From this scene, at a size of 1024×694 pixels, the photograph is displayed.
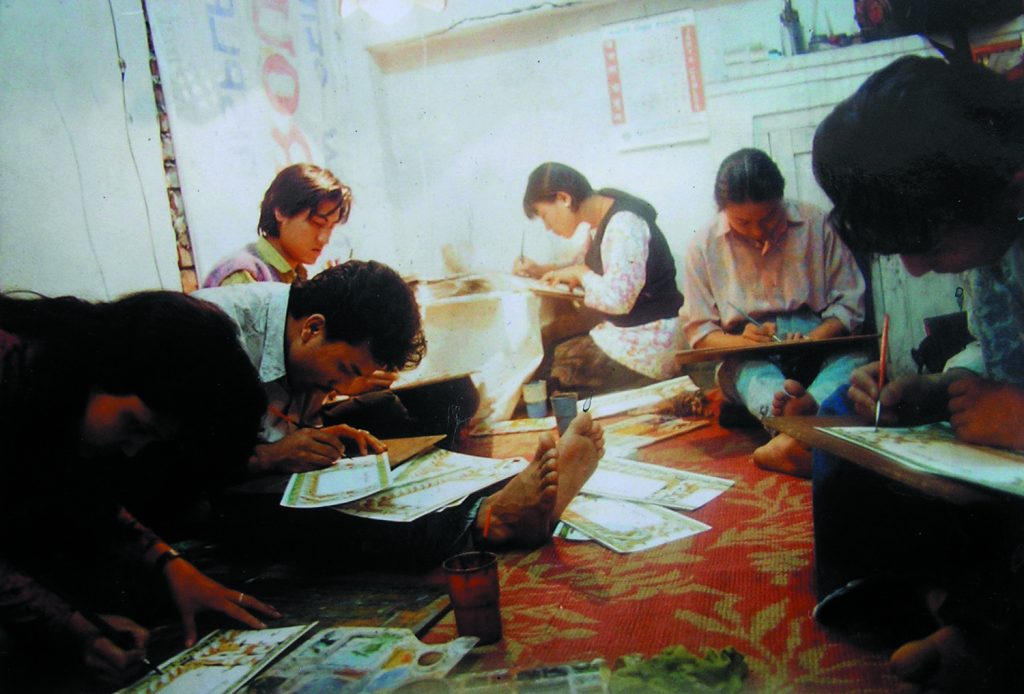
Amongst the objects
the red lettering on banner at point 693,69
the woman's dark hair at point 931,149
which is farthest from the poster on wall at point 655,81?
the woman's dark hair at point 931,149

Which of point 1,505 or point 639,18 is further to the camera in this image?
point 639,18

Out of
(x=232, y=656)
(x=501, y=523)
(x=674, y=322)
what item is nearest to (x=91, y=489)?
(x=232, y=656)

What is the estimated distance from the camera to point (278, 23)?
64.4 inches

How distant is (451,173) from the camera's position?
1.66 meters

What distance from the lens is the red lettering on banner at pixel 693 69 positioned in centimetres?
152

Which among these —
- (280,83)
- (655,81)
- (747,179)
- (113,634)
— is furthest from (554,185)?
(113,634)

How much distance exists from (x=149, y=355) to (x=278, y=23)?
92 cm

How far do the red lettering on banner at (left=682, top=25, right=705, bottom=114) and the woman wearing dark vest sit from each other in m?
0.26

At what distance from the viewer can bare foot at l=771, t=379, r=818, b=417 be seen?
6.01 ft

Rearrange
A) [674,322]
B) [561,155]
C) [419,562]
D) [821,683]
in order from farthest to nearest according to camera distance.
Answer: [674,322], [561,155], [419,562], [821,683]

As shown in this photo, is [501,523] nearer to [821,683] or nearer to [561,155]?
[821,683]

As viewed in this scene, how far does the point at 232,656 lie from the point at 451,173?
114 centimetres

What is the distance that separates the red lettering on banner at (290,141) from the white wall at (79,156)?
0.27 meters

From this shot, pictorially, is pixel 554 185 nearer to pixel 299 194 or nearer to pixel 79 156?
pixel 299 194
